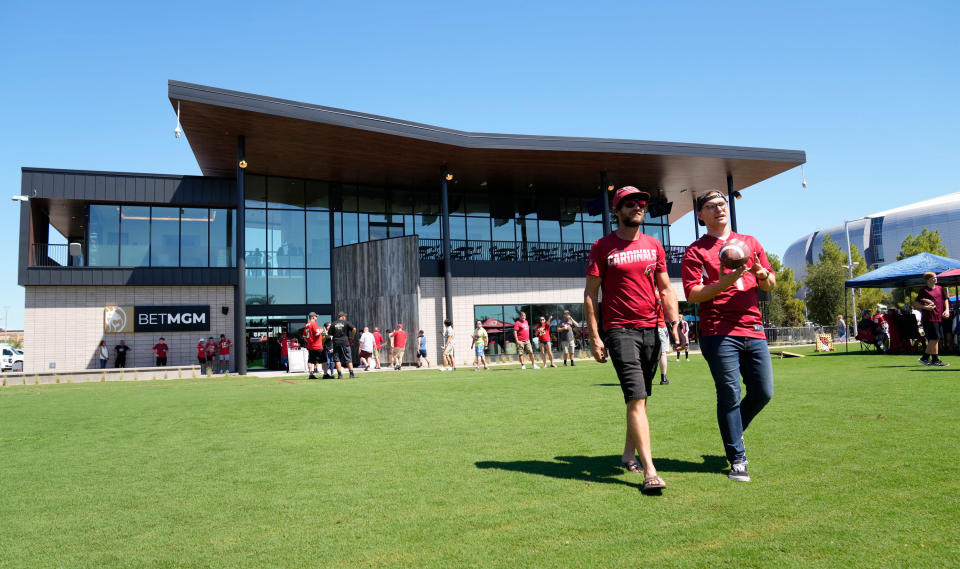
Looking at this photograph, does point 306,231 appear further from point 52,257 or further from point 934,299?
point 934,299

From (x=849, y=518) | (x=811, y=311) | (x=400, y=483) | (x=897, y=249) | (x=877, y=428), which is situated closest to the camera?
(x=849, y=518)

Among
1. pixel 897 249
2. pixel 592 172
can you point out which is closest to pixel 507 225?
pixel 592 172

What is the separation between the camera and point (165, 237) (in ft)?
87.6

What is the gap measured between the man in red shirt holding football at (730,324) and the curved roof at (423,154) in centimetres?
1970

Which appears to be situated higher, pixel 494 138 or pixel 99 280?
pixel 494 138

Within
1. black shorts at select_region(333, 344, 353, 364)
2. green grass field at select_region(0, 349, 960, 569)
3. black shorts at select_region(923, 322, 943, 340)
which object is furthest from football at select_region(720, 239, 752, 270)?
black shorts at select_region(333, 344, 353, 364)

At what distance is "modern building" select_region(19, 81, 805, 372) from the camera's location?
2467cm

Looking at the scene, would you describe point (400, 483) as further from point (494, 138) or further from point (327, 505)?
point (494, 138)

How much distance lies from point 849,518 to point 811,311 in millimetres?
49280

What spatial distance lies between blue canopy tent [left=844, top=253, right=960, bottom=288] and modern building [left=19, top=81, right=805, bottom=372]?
991cm

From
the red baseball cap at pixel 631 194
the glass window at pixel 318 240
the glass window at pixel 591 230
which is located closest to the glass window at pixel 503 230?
the glass window at pixel 591 230

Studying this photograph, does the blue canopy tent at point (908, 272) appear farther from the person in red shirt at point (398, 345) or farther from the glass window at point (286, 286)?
the glass window at point (286, 286)

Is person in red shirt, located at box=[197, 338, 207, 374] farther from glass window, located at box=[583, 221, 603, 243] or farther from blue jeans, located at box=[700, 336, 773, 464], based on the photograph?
blue jeans, located at box=[700, 336, 773, 464]

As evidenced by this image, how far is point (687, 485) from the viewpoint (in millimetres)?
3881
